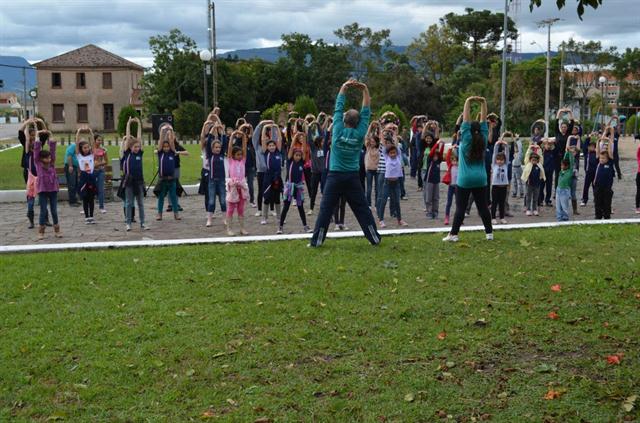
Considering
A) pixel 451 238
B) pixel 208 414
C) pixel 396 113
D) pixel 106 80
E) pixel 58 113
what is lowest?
pixel 208 414

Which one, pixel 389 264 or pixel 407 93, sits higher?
pixel 407 93

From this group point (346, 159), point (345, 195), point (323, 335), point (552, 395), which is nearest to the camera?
point (552, 395)

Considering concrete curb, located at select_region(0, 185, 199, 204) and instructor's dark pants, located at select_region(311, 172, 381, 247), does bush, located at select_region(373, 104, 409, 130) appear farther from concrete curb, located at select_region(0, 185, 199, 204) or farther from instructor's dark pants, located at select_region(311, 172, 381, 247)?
instructor's dark pants, located at select_region(311, 172, 381, 247)

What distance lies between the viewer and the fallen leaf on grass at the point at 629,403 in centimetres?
520

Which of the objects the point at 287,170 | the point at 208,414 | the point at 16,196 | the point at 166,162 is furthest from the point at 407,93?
the point at 208,414

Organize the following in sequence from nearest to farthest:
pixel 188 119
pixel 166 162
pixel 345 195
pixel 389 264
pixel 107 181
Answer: pixel 389 264, pixel 345 195, pixel 166 162, pixel 107 181, pixel 188 119

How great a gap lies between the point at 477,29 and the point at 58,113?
41.3 m

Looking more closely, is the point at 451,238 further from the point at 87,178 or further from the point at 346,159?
the point at 87,178

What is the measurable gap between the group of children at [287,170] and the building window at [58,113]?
195 feet

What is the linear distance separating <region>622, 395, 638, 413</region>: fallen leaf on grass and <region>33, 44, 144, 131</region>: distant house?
2747 inches

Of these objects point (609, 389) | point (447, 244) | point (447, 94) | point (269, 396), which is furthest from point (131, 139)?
point (447, 94)

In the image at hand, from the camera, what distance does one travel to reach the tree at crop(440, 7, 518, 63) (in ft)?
237

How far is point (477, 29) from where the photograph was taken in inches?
2891

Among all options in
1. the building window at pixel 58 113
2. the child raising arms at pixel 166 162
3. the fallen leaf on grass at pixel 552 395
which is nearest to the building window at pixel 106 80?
the building window at pixel 58 113
